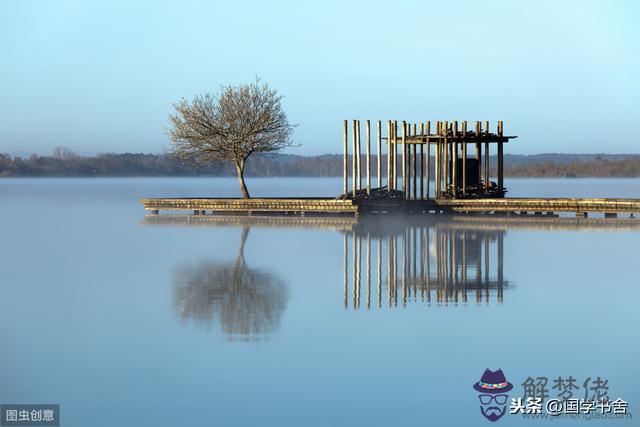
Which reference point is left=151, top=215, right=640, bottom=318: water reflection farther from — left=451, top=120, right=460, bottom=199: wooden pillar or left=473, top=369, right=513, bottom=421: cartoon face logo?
left=451, top=120, right=460, bottom=199: wooden pillar

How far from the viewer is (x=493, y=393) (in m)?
11.0

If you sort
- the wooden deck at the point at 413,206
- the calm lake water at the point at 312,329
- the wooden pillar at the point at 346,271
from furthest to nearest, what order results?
the wooden deck at the point at 413,206
the wooden pillar at the point at 346,271
the calm lake water at the point at 312,329

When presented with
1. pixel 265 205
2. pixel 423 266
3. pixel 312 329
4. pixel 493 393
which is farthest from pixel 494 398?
Result: pixel 265 205

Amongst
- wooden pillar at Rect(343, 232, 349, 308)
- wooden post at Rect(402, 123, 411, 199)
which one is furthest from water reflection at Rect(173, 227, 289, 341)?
wooden post at Rect(402, 123, 411, 199)

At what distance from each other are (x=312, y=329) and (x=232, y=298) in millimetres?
2805

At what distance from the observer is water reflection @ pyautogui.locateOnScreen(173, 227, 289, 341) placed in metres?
14.5

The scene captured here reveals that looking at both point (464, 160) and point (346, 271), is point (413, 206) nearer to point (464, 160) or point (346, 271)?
point (464, 160)

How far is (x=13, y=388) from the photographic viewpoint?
37.4 feet

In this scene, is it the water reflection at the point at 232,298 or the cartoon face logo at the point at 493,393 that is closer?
the cartoon face logo at the point at 493,393

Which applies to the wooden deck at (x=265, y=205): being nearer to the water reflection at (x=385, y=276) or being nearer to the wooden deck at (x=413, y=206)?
the wooden deck at (x=413, y=206)

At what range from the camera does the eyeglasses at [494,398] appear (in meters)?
10.7

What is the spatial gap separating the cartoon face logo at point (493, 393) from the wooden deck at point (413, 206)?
89.5 feet

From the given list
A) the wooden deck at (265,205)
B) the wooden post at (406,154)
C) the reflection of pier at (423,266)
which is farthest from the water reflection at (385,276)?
the wooden post at (406,154)

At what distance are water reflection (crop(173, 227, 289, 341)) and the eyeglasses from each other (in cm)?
365
